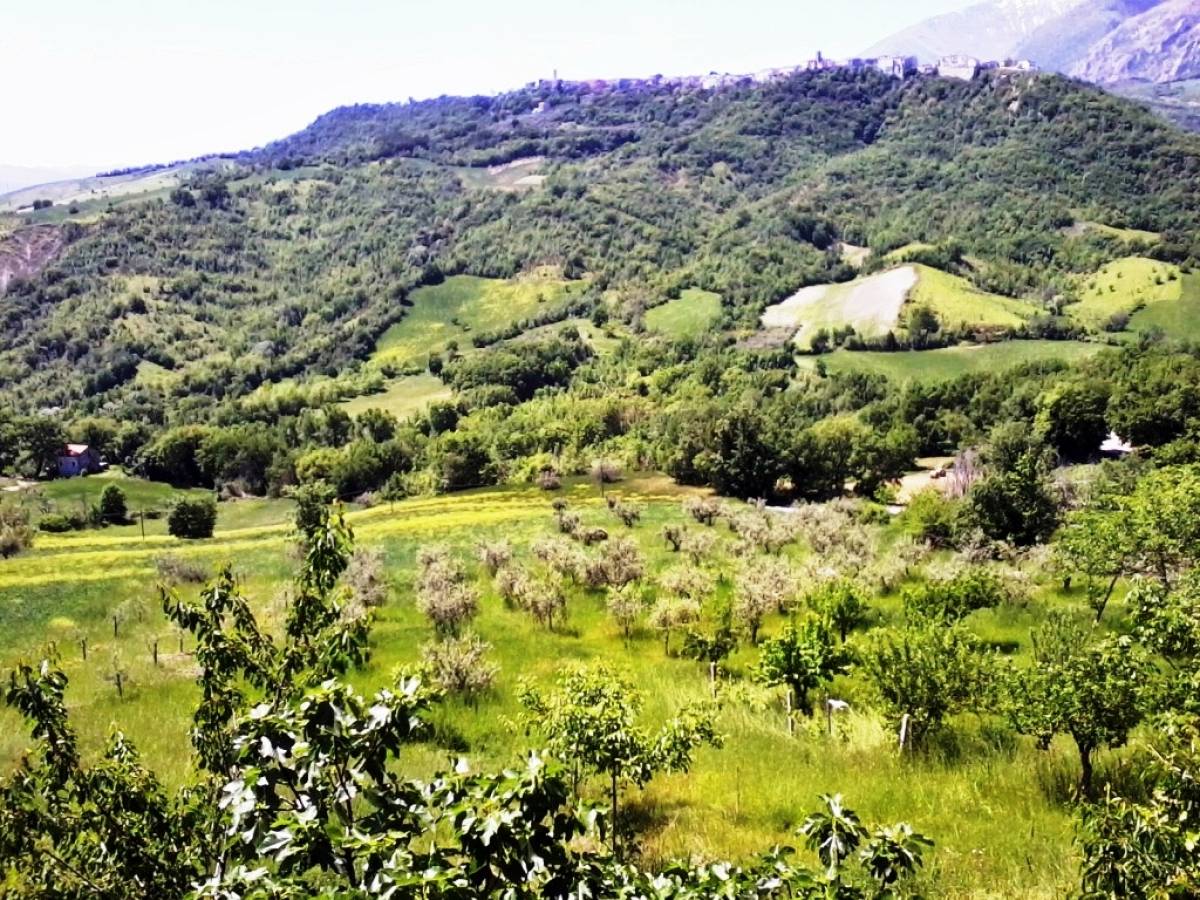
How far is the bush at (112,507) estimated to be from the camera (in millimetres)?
94250

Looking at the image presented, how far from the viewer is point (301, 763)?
4.49m

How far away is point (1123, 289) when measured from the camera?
564 ft

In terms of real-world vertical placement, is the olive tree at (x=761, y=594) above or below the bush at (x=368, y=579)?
above

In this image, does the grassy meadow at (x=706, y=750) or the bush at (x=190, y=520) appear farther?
the bush at (x=190, y=520)

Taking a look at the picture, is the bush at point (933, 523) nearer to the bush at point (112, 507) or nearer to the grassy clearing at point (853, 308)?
the bush at point (112, 507)

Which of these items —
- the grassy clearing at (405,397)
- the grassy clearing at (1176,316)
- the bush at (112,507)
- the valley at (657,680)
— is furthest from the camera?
the grassy clearing at (405,397)

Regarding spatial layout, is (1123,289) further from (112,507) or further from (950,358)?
(112,507)

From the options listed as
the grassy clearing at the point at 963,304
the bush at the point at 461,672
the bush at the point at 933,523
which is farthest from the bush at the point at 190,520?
the grassy clearing at the point at 963,304

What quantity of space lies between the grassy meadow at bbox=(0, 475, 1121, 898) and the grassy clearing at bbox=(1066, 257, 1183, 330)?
492ft

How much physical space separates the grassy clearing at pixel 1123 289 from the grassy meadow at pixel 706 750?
492 ft

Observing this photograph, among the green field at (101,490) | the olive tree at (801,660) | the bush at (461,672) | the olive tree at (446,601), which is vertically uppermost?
the olive tree at (801,660)

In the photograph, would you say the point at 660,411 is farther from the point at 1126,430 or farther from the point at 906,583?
the point at 906,583

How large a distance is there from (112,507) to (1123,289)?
7606 inches

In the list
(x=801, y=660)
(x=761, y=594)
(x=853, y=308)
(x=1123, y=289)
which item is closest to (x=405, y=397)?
(x=853, y=308)
